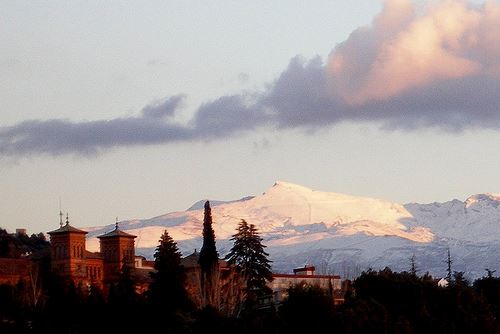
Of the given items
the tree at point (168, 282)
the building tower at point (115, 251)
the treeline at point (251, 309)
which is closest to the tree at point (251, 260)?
the treeline at point (251, 309)

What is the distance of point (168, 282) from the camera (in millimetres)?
100562

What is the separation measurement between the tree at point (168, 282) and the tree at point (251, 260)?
811 cm

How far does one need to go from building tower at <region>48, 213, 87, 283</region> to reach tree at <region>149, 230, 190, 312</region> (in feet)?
74.2

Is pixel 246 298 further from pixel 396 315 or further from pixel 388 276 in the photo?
pixel 396 315

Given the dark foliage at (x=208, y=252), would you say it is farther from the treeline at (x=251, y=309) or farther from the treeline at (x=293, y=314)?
the treeline at (x=293, y=314)

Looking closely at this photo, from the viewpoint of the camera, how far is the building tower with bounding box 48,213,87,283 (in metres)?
131

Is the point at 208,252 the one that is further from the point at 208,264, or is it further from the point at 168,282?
the point at 168,282

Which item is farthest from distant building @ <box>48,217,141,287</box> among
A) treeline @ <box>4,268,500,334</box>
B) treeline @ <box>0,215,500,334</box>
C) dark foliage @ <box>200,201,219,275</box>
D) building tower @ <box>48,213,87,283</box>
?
treeline @ <box>4,268,500,334</box>

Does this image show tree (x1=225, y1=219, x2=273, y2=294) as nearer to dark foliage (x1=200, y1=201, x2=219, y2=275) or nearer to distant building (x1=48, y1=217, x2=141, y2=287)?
dark foliage (x1=200, y1=201, x2=219, y2=275)

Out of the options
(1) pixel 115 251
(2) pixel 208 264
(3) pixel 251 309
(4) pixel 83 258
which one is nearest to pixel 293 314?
(3) pixel 251 309

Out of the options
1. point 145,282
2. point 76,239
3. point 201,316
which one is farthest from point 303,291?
point 76,239

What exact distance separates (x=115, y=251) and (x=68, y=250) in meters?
5.32

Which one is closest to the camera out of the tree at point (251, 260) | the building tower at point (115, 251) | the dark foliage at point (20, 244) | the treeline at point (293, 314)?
the treeline at point (293, 314)

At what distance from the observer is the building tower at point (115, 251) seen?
13362 centimetres
